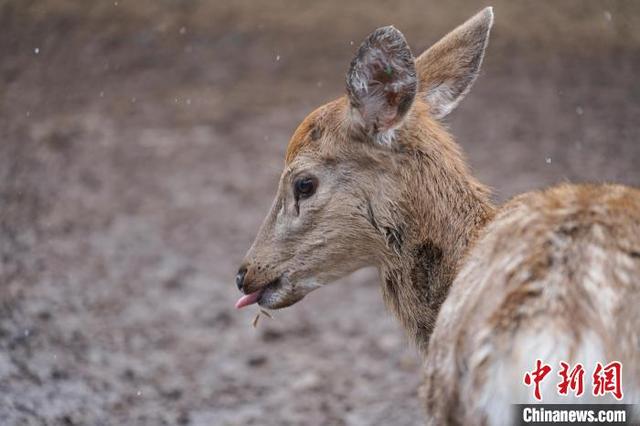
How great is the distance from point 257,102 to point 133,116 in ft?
4.70

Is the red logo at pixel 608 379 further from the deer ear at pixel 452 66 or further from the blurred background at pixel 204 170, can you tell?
the blurred background at pixel 204 170

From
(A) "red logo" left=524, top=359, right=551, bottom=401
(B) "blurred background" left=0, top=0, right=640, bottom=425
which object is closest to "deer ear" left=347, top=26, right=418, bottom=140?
(B) "blurred background" left=0, top=0, right=640, bottom=425

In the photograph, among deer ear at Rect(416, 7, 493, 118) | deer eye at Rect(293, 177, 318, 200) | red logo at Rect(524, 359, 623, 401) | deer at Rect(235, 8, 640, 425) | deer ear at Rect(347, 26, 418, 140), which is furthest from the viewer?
deer ear at Rect(416, 7, 493, 118)

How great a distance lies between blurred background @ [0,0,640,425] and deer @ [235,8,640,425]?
3.55 ft

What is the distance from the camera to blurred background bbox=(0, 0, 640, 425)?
277 inches

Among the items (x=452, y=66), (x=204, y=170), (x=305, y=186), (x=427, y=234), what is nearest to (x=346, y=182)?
(x=305, y=186)

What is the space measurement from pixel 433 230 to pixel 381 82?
2.12 ft

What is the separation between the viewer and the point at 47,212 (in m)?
9.63

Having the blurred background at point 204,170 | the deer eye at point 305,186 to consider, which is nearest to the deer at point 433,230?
the deer eye at point 305,186

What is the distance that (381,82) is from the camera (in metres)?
4.45

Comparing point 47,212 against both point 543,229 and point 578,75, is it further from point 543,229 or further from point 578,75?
point 543,229

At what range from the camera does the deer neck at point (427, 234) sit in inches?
173

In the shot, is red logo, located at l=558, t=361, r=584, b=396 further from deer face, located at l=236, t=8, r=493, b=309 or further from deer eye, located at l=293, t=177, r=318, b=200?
deer eye, located at l=293, t=177, r=318, b=200

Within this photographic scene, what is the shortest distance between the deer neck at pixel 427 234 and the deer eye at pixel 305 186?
0.38 metres
